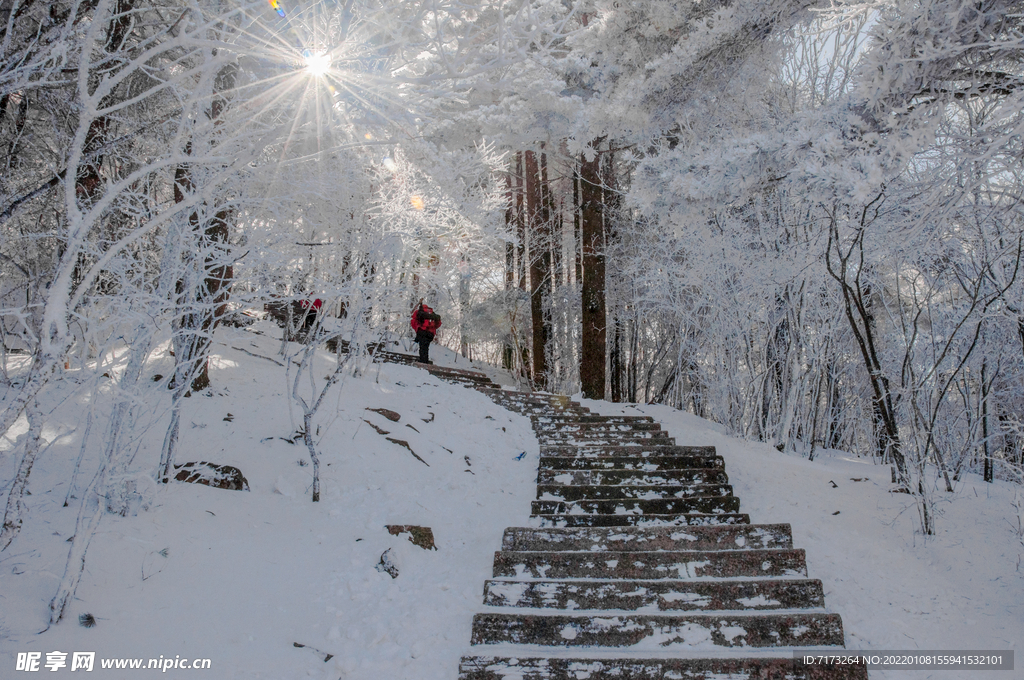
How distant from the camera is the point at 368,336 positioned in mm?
7879

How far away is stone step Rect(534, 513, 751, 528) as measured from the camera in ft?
17.4

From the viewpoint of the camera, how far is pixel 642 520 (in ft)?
17.6

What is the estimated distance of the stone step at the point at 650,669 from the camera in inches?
131

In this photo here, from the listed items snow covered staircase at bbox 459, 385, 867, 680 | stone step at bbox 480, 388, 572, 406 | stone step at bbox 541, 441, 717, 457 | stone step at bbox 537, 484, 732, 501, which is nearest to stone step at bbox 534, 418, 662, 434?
stone step at bbox 541, 441, 717, 457

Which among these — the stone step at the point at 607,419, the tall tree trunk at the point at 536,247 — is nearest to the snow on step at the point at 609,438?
the stone step at the point at 607,419

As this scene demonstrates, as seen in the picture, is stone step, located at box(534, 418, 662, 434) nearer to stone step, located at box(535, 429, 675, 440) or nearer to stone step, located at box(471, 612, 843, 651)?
stone step, located at box(535, 429, 675, 440)

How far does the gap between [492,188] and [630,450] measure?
7876 millimetres

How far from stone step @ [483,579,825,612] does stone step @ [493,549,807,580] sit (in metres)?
0.23

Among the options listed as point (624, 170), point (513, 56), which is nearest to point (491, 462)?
point (513, 56)

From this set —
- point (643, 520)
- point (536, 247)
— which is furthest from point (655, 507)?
point (536, 247)

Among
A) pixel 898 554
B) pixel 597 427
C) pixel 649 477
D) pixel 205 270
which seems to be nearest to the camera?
pixel 898 554

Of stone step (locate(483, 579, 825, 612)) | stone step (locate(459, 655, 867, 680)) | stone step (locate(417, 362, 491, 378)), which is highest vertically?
stone step (locate(417, 362, 491, 378))

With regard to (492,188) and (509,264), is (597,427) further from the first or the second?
(509,264)

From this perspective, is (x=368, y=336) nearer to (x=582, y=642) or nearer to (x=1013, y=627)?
(x=582, y=642)
